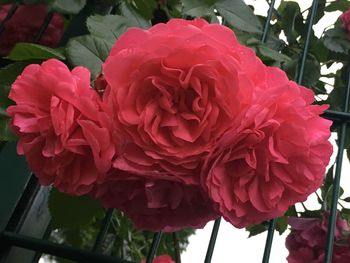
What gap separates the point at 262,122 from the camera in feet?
1.76

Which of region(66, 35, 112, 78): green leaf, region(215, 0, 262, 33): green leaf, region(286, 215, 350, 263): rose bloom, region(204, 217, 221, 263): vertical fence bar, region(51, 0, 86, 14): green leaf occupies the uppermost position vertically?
region(215, 0, 262, 33): green leaf

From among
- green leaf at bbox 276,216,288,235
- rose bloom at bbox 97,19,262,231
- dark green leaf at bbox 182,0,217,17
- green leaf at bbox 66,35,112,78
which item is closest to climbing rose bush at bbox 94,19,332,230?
rose bloom at bbox 97,19,262,231

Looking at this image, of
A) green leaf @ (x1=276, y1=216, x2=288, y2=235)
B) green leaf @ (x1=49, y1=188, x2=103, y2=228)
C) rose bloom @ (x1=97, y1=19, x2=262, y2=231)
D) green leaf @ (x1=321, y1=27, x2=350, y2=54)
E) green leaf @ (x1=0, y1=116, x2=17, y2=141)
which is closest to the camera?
rose bloom @ (x1=97, y1=19, x2=262, y2=231)

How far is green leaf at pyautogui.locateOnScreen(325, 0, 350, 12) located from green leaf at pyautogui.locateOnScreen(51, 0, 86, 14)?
65 centimetres

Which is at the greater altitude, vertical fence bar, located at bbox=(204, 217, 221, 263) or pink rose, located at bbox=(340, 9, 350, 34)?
pink rose, located at bbox=(340, 9, 350, 34)

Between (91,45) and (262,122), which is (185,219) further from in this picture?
(91,45)

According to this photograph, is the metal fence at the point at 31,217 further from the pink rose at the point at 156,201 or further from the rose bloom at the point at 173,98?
the rose bloom at the point at 173,98

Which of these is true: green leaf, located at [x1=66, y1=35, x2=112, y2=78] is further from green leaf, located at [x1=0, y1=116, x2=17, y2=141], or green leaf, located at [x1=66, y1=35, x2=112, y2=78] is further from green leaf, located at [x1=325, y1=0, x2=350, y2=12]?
green leaf, located at [x1=325, y1=0, x2=350, y2=12]

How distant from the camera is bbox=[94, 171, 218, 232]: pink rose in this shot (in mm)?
573

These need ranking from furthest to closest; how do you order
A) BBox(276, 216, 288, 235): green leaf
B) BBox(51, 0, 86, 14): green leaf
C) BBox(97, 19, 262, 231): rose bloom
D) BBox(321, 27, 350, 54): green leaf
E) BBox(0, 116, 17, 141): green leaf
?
BBox(276, 216, 288, 235): green leaf < BBox(321, 27, 350, 54): green leaf < BBox(51, 0, 86, 14): green leaf < BBox(0, 116, 17, 141): green leaf < BBox(97, 19, 262, 231): rose bloom

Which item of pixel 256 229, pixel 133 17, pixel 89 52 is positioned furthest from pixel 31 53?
pixel 256 229

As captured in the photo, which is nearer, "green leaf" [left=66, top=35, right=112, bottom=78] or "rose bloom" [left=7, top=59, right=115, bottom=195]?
"rose bloom" [left=7, top=59, right=115, bottom=195]

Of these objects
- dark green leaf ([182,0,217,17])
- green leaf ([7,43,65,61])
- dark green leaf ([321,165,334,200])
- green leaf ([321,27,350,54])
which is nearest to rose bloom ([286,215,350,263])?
dark green leaf ([321,165,334,200])

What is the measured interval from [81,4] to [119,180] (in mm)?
459
